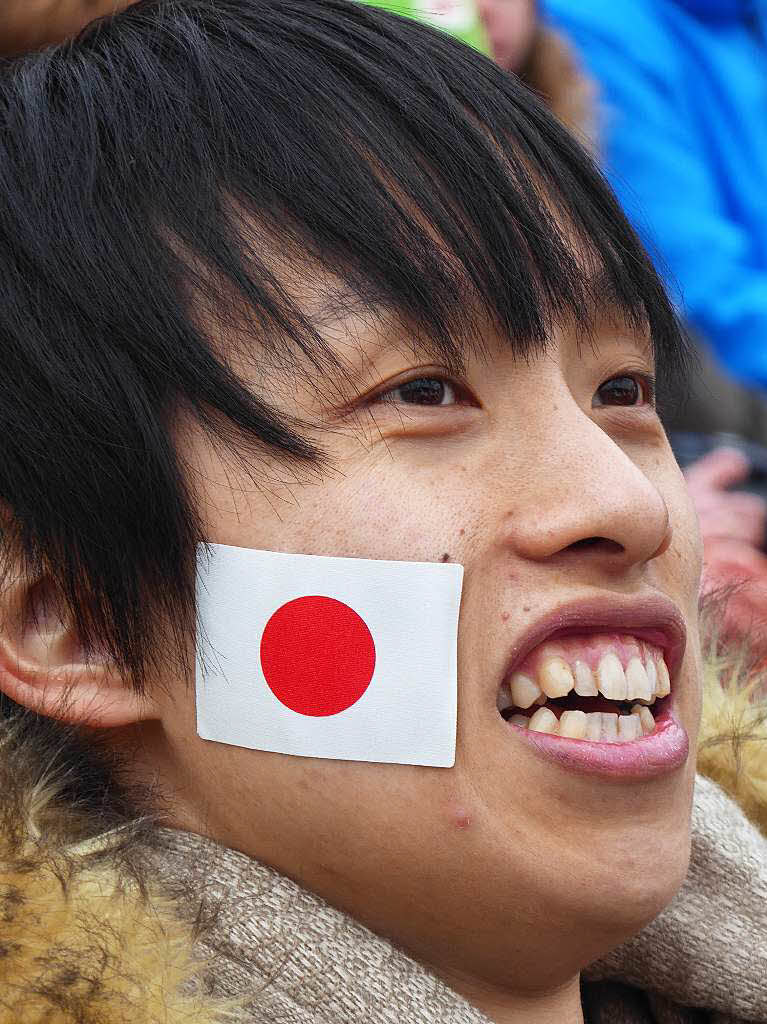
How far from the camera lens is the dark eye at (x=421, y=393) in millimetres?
1494

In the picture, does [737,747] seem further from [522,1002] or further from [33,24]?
[33,24]

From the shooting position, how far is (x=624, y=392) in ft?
5.54

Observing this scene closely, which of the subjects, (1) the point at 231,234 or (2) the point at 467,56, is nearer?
(1) the point at 231,234

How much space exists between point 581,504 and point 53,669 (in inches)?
23.3

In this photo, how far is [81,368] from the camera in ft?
4.87

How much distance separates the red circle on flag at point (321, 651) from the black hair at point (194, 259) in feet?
0.36

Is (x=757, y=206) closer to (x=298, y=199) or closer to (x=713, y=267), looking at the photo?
(x=713, y=267)

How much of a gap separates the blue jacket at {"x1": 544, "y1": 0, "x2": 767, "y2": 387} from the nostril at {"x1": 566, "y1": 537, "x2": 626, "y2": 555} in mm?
2032

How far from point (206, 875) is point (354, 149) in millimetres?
781

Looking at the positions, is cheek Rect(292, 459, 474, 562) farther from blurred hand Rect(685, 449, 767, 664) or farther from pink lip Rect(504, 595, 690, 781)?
blurred hand Rect(685, 449, 767, 664)

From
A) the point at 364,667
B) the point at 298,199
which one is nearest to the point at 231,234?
the point at 298,199

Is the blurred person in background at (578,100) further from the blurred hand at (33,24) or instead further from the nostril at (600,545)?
the nostril at (600,545)

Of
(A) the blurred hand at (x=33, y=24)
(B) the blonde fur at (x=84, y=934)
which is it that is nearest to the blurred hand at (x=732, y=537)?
(B) the blonde fur at (x=84, y=934)

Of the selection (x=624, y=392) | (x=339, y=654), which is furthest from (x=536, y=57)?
(x=339, y=654)
